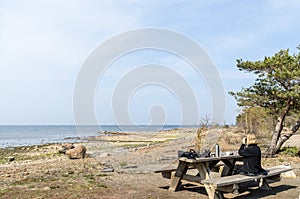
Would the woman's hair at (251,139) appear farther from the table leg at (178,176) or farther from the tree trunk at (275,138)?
the tree trunk at (275,138)

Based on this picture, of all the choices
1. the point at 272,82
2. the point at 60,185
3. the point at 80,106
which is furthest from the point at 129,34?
the point at 60,185

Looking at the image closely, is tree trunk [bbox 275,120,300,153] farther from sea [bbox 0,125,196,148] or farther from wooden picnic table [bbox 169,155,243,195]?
wooden picnic table [bbox 169,155,243,195]

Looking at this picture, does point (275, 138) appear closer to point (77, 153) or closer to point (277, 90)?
point (277, 90)

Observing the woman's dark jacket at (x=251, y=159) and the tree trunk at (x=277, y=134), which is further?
the tree trunk at (x=277, y=134)

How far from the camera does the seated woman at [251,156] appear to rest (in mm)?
6383

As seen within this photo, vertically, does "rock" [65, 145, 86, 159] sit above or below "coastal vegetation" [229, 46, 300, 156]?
below

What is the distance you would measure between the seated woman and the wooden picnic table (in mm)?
A: 412

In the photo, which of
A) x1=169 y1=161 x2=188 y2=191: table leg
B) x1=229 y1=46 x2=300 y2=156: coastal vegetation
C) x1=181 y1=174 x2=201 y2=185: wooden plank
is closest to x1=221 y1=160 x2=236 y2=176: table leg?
x1=181 y1=174 x2=201 y2=185: wooden plank

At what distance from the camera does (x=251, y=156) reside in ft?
21.1

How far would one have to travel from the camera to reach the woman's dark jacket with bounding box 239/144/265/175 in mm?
6379

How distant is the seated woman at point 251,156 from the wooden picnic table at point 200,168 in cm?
41

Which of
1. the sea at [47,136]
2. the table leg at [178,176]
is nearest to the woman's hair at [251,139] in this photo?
the table leg at [178,176]

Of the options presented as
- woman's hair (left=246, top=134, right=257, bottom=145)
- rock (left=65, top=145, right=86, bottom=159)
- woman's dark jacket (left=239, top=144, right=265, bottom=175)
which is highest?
woman's hair (left=246, top=134, right=257, bottom=145)

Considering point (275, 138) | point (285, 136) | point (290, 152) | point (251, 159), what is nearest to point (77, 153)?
point (275, 138)
